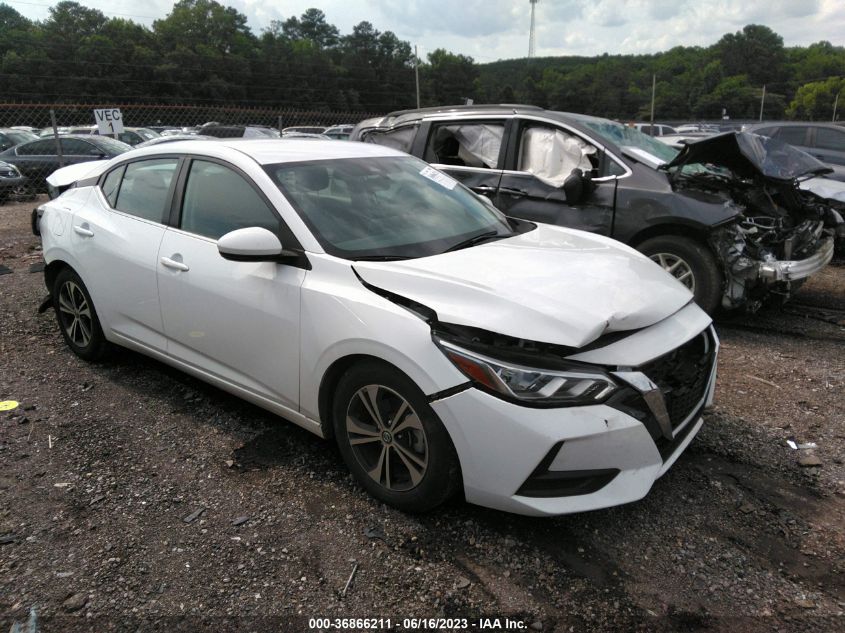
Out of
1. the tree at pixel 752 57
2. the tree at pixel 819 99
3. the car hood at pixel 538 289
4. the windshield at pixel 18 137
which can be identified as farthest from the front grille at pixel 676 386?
the tree at pixel 752 57

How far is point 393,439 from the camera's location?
2.81 m

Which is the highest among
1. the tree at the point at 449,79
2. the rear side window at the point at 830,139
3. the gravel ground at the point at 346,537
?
the tree at the point at 449,79

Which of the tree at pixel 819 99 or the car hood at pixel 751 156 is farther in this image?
the tree at pixel 819 99

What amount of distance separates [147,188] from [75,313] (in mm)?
1222

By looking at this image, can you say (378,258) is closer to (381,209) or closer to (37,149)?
(381,209)

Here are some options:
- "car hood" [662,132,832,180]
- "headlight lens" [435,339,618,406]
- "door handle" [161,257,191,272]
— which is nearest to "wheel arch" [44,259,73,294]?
"door handle" [161,257,191,272]

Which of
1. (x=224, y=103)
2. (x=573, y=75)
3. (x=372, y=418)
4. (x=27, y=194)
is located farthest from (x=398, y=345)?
(x=573, y=75)

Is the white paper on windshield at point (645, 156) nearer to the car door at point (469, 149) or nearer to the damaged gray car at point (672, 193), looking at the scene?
the damaged gray car at point (672, 193)

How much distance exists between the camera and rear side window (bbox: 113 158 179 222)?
391 cm

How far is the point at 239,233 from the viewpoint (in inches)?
119

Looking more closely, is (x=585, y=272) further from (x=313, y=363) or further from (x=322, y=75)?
(x=322, y=75)

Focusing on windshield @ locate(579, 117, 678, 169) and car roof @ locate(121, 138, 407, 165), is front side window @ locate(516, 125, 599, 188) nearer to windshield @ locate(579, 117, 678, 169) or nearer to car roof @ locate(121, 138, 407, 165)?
windshield @ locate(579, 117, 678, 169)

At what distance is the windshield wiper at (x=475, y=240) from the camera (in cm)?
331

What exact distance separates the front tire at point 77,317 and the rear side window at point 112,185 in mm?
606
